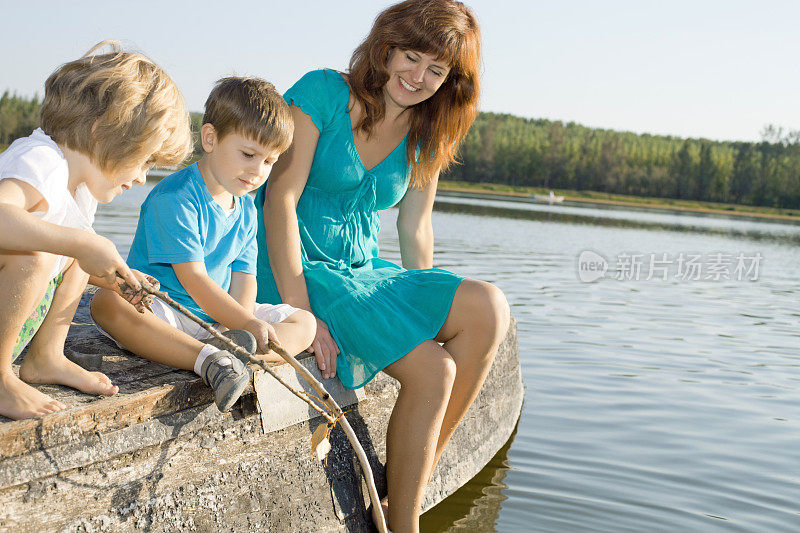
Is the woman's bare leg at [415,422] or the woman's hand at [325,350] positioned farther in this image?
the woman's hand at [325,350]

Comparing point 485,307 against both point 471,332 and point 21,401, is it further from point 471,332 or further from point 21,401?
point 21,401

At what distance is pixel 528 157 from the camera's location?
108 meters

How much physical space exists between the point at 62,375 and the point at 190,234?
2.02 feet

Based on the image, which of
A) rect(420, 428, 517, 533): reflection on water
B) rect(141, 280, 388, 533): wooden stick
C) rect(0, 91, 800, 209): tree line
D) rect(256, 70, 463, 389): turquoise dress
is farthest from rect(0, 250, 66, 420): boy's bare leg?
rect(0, 91, 800, 209): tree line

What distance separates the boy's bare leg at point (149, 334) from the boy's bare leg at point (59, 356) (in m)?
0.21

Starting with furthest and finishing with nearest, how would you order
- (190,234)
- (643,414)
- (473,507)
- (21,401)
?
(643,414), (473,507), (190,234), (21,401)

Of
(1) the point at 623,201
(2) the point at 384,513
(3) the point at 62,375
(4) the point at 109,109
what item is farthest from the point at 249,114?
(1) the point at 623,201

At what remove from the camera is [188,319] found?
9.05ft

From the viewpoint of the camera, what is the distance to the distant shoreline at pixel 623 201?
77.5 metres

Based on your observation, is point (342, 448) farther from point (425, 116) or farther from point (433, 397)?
point (425, 116)

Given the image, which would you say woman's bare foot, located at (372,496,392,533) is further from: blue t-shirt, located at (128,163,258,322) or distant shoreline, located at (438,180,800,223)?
distant shoreline, located at (438,180,800,223)

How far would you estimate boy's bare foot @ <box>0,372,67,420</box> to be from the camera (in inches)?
79.1

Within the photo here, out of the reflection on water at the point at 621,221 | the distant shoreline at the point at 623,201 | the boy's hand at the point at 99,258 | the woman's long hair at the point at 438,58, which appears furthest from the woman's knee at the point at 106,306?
the distant shoreline at the point at 623,201

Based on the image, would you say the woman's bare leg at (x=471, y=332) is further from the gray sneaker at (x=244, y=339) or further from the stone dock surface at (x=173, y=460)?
the gray sneaker at (x=244, y=339)
